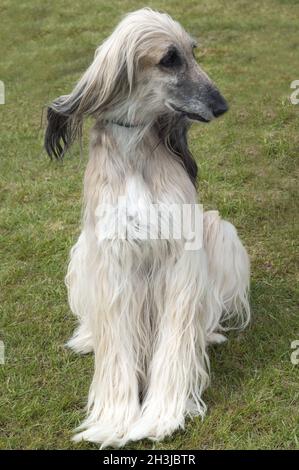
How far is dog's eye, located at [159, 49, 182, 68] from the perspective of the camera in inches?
102

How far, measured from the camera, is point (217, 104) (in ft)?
8.78

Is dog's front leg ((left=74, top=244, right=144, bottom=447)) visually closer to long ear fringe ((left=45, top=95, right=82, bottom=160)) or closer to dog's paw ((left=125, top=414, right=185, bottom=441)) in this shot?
dog's paw ((left=125, top=414, right=185, bottom=441))

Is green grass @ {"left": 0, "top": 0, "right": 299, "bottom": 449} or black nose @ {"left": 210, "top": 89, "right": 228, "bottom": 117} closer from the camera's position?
black nose @ {"left": 210, "top": 89, "right": 228, "bottom": 117}

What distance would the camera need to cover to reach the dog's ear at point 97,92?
2592mm

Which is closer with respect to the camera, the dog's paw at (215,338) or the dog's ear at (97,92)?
the dog's ear at (97,92)

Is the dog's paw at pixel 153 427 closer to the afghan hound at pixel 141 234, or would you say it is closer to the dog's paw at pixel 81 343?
the afghan hound at pixel 141 234

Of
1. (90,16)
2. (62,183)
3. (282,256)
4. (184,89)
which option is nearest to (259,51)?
(90,16)

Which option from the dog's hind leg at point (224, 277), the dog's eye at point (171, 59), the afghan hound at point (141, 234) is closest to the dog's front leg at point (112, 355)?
the afghan hound at point (141, 234)

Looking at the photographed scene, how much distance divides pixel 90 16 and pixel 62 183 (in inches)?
198

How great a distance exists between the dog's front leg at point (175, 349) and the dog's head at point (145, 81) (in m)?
0.61

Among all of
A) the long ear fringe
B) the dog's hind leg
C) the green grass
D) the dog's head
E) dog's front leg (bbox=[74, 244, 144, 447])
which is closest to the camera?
the dog's head

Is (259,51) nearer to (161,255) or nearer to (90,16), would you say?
(90,16)

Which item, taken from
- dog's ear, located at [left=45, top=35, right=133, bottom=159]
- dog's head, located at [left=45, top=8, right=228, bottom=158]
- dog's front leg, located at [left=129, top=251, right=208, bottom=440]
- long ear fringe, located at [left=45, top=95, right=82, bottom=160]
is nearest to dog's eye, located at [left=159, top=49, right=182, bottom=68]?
dog's head, located at [left=45, top=8, right=228, bottom=158]

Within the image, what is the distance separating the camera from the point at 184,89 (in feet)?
8.70
